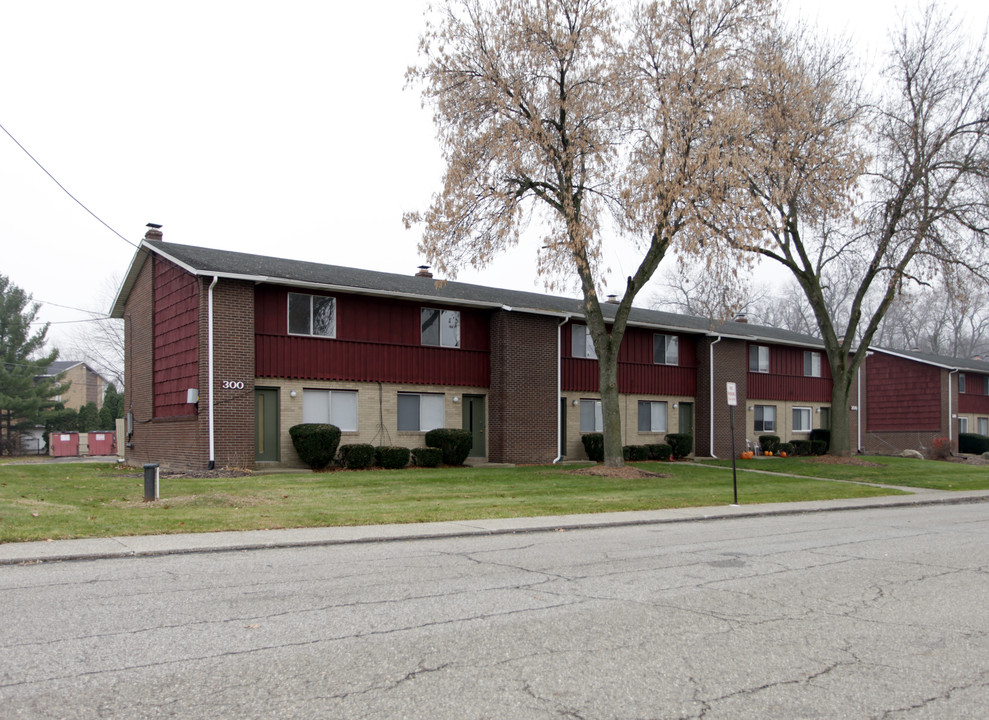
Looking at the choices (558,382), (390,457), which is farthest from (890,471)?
(390,457)

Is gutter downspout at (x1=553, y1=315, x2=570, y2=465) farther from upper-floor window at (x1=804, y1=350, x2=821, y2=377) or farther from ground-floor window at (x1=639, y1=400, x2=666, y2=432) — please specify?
upper-floor window at (x1=804, y1=350, x2=821, y2=377)

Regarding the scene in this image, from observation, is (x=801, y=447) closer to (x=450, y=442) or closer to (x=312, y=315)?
(x=450, y=442)

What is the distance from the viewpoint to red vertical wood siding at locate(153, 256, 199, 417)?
22.9m

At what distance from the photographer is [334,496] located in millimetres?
16781

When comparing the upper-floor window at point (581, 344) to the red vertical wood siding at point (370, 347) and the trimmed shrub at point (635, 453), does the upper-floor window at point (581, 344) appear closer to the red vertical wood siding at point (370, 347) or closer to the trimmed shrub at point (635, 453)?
the trimmed shrub at point (635, 453)

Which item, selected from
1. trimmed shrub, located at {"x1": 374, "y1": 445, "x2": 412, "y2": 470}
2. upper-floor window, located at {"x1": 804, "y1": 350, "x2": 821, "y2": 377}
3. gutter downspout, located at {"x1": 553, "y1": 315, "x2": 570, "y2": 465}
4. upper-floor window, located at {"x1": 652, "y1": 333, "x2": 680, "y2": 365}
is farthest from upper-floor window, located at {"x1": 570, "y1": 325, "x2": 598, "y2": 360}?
upper-floor window, located at {"x1": 804, "y1": 350, "x2": 821, "y2": 377}

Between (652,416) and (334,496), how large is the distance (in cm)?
1920

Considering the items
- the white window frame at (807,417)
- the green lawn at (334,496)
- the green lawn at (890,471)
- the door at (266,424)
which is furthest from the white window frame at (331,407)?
the white window frame at (807,417)

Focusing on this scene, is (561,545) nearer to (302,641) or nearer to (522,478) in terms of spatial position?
(302,641)

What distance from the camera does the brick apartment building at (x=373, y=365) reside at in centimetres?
2256

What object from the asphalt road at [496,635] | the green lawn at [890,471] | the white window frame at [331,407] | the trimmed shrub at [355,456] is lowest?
the green lawn at [890,471]

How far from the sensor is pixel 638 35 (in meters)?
22.9

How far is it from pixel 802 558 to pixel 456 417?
17826 millimetres

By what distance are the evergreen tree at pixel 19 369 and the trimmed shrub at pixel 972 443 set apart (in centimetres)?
5043
